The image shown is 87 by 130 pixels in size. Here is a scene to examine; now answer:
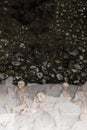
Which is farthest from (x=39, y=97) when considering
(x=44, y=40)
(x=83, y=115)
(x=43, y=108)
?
(x=44, y=40)

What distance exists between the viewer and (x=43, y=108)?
6.00 feet

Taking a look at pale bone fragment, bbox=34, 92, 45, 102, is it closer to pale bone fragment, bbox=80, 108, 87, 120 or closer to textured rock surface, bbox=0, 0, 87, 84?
pale bone fragment, bbox=80, 108, 87, 120

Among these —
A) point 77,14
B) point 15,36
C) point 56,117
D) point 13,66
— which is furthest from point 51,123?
point 77,14

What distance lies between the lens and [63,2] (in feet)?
7.89

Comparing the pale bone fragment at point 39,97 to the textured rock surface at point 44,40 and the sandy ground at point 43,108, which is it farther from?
the textured rock surface at point 44,40

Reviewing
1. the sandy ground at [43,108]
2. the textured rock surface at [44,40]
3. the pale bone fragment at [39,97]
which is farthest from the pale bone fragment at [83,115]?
the textured rock surface at [44,40]

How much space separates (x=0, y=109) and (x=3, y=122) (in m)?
0.06

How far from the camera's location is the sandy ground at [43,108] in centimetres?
179

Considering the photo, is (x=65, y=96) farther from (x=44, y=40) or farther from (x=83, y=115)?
(x=44, y=40)

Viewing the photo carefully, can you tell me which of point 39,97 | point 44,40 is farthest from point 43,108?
point 44,40

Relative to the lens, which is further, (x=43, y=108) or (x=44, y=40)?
(x=44, y=40)

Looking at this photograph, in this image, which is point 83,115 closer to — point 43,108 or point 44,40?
point 43,108

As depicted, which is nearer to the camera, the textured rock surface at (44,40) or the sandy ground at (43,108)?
the sandy ground at (43,108)

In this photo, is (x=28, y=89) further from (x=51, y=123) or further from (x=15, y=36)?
(x=15, y=36)
